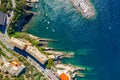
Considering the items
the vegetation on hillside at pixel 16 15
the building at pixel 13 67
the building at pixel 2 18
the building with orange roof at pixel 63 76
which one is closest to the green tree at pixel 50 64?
the building with orange roof at pixel 63 76

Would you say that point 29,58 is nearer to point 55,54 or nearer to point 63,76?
point 55,54

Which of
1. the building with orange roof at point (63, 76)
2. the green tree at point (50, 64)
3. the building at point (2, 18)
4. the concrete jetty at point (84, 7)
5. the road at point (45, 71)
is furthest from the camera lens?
the concrete jetty at point (84, 7)

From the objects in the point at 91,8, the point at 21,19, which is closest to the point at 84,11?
the point at 91,8

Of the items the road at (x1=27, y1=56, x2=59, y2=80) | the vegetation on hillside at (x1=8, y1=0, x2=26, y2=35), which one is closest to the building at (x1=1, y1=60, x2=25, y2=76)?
the road at (x1=27, y1=56, x2=59, y2=80)

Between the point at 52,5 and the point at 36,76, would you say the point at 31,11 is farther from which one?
the point at 36,76

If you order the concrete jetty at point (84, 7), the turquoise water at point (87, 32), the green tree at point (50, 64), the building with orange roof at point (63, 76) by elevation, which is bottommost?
the building with orange roof at point (63, 76)

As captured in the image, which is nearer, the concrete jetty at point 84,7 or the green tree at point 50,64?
the green tree at point 50,64

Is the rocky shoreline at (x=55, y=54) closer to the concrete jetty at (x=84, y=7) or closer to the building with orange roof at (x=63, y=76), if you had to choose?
the building with orange roof at (x=63, y=76)

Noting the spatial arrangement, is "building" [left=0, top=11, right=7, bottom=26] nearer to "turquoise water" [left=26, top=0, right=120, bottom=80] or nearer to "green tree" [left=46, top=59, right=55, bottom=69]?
"turquoise water" [left=26, top=0, right=120, bottom=80]
